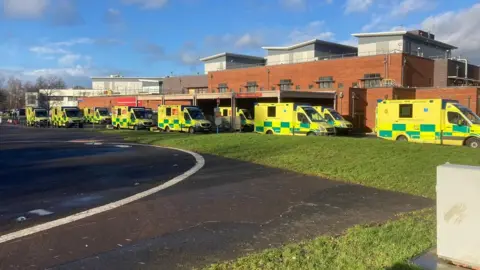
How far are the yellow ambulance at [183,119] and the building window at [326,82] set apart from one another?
24.3 metres

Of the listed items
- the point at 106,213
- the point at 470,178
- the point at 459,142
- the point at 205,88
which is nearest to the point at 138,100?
the point at 205,88

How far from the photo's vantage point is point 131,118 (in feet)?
144

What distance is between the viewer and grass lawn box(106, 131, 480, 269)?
196 inches

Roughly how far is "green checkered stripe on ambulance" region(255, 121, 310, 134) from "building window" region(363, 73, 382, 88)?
2468 centimetres

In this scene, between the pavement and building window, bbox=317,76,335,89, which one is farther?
building window, bbox=317,76,335,89

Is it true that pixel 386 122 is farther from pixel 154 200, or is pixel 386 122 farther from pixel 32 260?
pixel 32 260

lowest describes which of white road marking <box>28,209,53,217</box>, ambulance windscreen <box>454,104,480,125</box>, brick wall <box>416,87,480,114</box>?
white road marking <box>28,209,53,217</box>

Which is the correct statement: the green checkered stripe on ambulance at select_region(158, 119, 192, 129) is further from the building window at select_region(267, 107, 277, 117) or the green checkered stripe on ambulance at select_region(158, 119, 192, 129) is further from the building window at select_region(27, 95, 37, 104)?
the building window at select_region(27, 95, 37, 104)

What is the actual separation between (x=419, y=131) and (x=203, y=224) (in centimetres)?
1964

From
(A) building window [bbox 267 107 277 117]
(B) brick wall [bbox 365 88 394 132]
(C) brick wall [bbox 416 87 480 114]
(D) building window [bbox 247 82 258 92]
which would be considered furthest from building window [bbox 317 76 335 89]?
(A) building window [bbox 267 107 277 117]

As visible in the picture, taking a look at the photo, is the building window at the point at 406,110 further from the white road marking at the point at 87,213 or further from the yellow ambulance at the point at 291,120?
the white road marking at the point at 87,213

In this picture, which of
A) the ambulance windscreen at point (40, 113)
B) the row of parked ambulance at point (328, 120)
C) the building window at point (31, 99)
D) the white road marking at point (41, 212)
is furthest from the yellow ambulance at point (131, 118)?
the building window at point (31, 99)

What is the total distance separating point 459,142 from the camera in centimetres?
2234

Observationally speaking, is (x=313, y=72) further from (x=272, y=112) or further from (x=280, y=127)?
(x=280, y=127)
